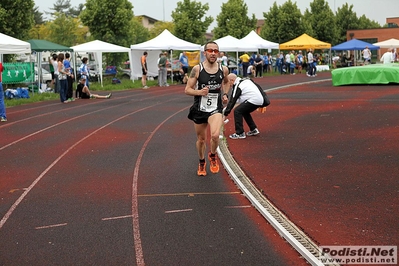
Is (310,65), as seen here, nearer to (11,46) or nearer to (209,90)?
(11,46)

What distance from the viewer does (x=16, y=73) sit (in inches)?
1009

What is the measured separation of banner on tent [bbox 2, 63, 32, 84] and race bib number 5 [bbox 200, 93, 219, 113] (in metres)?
17.9

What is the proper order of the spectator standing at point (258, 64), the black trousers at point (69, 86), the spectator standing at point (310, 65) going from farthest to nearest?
the spectator standing at point (258, 64)
the spectator standing at point (310, 65)
the black trousers at point (69, 86)

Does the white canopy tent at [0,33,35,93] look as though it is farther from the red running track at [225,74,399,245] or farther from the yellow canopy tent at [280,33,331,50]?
the yellow canopy tent at [280,33,331,50]

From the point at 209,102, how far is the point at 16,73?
18836mm

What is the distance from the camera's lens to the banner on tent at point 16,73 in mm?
24922

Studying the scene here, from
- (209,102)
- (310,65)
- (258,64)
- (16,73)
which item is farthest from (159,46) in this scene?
(209,102)

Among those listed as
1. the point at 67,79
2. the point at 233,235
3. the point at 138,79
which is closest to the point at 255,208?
the point at 233,235

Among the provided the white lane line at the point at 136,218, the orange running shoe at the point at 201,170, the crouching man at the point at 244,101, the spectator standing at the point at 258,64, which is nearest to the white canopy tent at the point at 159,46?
the spectator standing at the point at 258,64

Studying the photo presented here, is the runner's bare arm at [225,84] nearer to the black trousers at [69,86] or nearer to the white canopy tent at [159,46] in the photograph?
the black trousers at [69,86]

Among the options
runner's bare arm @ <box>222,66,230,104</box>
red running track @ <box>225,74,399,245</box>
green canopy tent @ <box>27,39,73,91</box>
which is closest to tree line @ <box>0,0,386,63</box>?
green canopy tent @ <box>27,39,73,91</box>

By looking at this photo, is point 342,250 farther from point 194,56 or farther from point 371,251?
point 194,56

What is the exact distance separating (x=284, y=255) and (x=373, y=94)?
18.8 metres

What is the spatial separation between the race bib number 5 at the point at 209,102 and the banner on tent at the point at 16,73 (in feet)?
58.9
